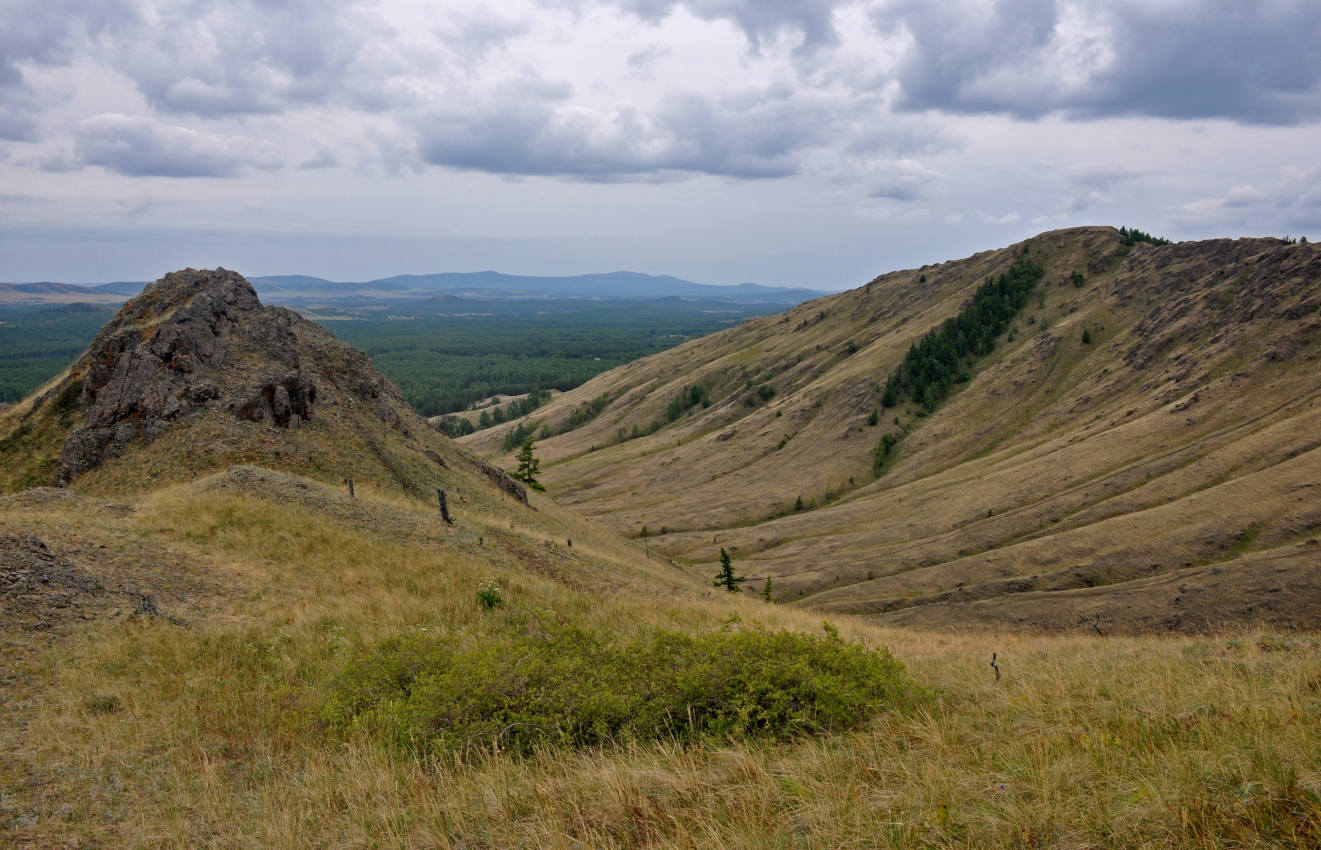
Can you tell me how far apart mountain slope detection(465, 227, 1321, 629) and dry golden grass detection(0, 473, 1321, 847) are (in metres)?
41.0

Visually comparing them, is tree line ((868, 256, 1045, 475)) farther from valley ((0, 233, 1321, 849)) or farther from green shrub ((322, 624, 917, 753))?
green shrub ((322, 624, 917, 753))

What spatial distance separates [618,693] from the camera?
8477 millimetres

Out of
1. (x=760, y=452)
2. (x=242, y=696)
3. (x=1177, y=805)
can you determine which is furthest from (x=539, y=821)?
(x=760, y=452)

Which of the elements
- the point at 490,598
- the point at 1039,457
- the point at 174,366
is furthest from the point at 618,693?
the point at 1039,457

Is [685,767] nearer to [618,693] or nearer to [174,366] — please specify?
[618,693]

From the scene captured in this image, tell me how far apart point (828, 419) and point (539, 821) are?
101349mm

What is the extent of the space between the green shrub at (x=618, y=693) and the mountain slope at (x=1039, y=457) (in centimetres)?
4259

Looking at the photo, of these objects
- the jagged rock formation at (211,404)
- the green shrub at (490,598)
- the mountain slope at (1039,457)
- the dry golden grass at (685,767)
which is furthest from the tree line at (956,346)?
the dry golden grass at (685,767)

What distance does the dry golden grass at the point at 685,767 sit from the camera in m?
5.09

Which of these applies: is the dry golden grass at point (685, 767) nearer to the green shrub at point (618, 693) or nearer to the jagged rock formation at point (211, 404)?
the green shrub at point (618, 693)

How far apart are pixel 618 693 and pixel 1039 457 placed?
74.0m

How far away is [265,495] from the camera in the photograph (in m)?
22.4

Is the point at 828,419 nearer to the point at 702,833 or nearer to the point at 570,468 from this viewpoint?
the point at 570,468

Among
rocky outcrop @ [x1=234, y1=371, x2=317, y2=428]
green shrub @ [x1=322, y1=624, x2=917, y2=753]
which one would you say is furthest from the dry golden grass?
rocky outcrop @ [x1=234, y1=371, x2=317, y2=428]
